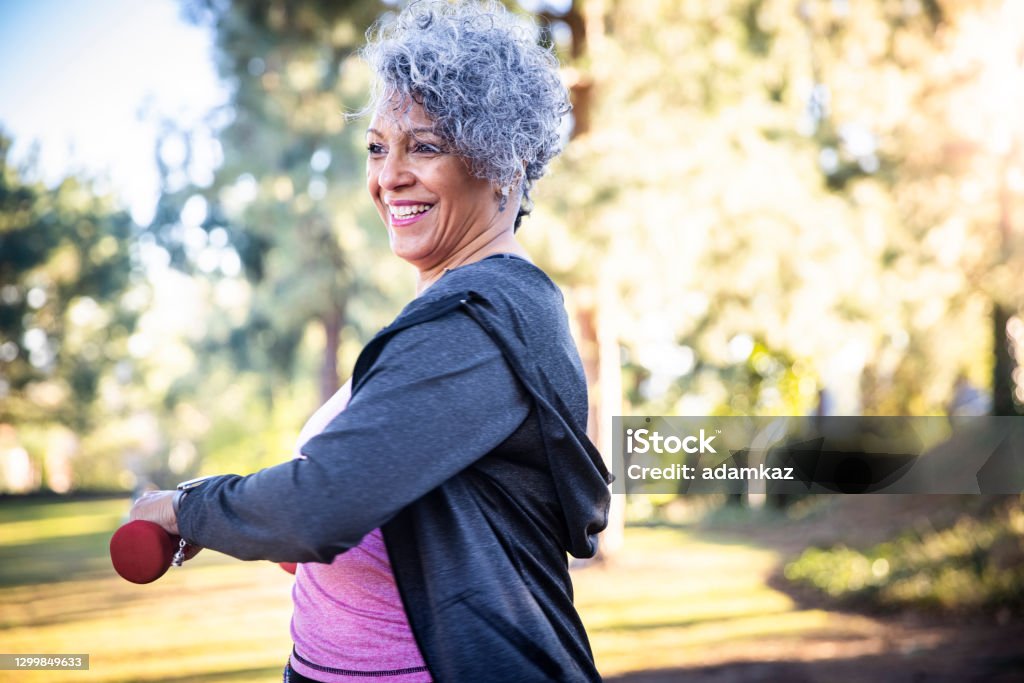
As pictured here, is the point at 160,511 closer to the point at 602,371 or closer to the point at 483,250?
the point at 483,250

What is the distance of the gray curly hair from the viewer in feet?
4.25

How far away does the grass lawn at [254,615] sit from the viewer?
592 cm

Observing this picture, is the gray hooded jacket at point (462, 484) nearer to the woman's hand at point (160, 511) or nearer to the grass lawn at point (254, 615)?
the woman's hand at point (160, 511)

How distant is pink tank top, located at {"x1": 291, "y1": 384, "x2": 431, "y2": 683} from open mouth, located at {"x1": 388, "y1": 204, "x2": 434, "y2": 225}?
28cm

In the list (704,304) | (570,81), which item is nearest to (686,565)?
(704,304)

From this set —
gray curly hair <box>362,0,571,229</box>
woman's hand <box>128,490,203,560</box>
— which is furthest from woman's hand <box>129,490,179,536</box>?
gray curly hair <box>362,0,571,229</box>

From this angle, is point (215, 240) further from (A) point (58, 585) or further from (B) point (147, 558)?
(B) point (147, 558)

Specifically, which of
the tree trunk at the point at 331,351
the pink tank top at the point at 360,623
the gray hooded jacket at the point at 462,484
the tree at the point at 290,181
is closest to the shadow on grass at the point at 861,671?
the pink tank top at the point at 360,623

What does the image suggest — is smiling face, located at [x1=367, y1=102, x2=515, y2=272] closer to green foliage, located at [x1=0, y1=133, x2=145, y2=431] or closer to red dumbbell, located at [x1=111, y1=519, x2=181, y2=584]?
red dumbbell, located at [x1=111, y1=519, x2=181, y2=584]

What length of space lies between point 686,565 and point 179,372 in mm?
12705

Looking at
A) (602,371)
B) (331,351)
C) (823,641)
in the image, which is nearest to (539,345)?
(823,641)

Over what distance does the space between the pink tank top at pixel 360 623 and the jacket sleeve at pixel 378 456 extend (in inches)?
8.5

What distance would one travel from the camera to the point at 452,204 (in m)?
1.38

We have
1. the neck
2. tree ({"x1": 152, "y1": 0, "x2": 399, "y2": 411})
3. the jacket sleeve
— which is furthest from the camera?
tree ({"x1": 152, "y1": 0, "x2": 399, "y2": 411})
